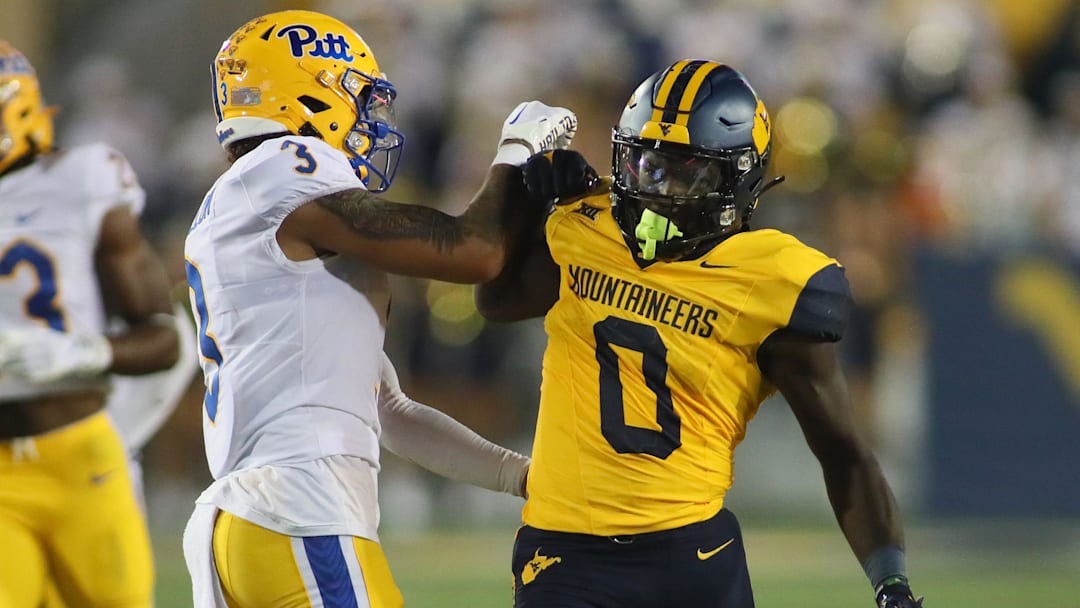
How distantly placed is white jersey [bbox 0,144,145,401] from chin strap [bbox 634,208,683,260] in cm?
164

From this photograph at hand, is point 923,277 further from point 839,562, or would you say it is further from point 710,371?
point 710,371

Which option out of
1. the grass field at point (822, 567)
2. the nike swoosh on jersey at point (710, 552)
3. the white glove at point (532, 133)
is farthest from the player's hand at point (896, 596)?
the grass field at point (822, 567)

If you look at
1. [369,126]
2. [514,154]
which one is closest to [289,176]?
[369,126]

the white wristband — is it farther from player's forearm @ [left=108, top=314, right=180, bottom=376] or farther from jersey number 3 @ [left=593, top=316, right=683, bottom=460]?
player's forearm @ [left=108, top=314, right=180, bottom=376]

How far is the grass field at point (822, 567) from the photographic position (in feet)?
24.2

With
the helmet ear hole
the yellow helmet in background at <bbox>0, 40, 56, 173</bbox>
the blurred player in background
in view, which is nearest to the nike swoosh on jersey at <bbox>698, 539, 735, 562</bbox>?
the helmet ear hole

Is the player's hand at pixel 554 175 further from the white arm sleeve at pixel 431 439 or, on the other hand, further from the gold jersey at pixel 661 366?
the white arm sleeve at pixel 431 439

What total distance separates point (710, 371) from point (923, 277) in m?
6.30

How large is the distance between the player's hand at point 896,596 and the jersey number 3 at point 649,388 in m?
0.54

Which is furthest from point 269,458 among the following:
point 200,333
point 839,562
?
point 839,562

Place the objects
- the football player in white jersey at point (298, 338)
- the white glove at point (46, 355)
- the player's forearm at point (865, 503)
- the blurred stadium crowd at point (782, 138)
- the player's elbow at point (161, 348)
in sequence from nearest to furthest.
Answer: the football player in white jersey at point (298, 338) < the player's forearm at point (865, 503) < the white glove at point (46, 355) < the player's elbow at point (161, 348) < the blurred stadium crowd at point (782, 138)

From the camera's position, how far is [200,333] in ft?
11.5

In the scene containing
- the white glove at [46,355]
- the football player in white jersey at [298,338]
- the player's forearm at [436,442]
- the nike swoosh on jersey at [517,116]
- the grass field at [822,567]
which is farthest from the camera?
the grass field at [822,567]

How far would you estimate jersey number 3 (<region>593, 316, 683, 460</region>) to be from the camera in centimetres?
342
